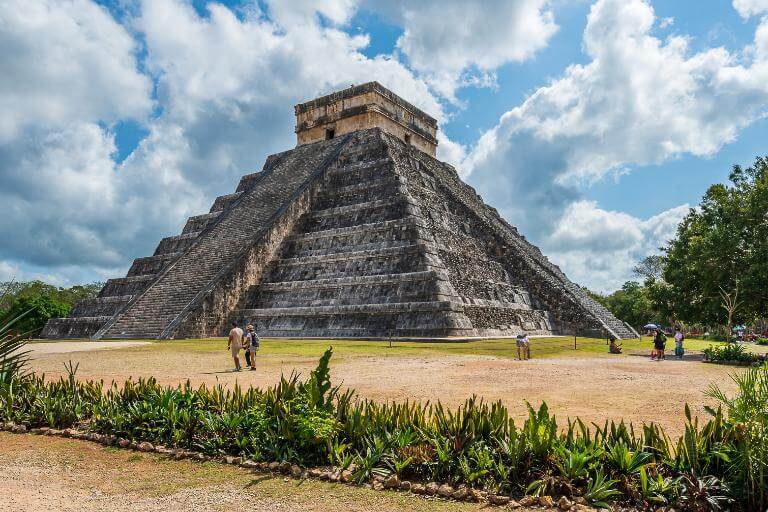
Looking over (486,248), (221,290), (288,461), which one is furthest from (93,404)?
(486,248)

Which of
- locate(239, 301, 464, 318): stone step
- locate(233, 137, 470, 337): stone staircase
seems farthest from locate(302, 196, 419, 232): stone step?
locate(239, 301, 464, 318): stone step

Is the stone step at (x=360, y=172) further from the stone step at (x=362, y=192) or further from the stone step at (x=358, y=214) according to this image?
the stone step at (x=358, y=214)

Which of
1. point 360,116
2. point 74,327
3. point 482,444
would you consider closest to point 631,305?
point 360,116

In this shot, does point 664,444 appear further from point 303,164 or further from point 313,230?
point 303,164

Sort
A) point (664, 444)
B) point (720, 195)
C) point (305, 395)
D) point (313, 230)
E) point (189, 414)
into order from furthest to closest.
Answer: point (313, 230) < point (720, 195) < point (189, 414) < point (305, 395) < point (664, 444)

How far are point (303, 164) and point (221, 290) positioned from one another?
9816 millimetres

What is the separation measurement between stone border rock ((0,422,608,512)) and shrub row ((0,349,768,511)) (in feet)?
0.23

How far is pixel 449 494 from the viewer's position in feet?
14.6

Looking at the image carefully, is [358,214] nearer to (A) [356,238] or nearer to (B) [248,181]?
(A) [356,238]

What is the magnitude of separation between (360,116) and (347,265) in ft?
37.7

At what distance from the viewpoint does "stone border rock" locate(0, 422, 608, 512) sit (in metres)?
4.22

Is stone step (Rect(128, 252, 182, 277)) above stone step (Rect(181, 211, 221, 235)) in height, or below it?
below

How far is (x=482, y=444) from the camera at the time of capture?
189 inches

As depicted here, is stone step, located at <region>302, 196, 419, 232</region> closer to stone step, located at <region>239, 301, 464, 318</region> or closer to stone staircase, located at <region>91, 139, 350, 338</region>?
stone staircase, located at <region>91, 139, 350, 338</region>
